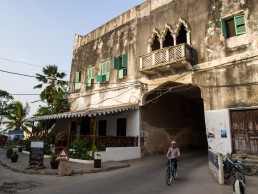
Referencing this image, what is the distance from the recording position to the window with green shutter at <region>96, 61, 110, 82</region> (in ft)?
59.2

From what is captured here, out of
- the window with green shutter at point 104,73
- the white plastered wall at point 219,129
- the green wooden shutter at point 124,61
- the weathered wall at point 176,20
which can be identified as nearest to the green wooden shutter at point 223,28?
the weathered wall at point 176,20

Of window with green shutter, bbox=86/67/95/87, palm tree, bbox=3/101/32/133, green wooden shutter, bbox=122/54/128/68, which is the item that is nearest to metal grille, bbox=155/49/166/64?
green wooden shutter, bbox=122/54/128/68

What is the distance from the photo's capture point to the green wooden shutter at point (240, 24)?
36.3ft

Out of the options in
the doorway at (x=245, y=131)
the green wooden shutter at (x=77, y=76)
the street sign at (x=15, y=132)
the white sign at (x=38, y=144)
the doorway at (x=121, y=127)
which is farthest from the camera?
the street sign at (x=15, y=132)

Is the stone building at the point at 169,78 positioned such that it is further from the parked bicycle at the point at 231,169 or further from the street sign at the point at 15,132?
the street sign at the point at 15,132

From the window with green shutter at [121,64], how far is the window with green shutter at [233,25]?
7522 millimetres

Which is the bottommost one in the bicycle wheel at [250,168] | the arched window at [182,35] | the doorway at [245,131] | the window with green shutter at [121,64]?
the bicycle wheel at [250,168]

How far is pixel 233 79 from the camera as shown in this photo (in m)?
10.9

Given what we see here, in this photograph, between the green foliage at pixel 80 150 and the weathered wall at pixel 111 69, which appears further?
the weathered wall at pixel 111 69

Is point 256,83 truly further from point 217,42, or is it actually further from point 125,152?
point 125,152

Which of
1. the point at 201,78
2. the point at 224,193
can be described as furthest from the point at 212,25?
the point at 224,193

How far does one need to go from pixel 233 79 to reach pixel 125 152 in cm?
784

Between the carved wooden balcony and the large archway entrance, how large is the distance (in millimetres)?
1220

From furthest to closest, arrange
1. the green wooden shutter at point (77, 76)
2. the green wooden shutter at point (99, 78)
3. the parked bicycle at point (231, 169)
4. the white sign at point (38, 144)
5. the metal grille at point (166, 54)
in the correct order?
the green wooden shutter at point (77, 76)
the green wooden shutter at point (99, 78)
the metal grille at point (166, 54)
the white sign at point (38, 144)
the parked bicycle at point (231, 169)
